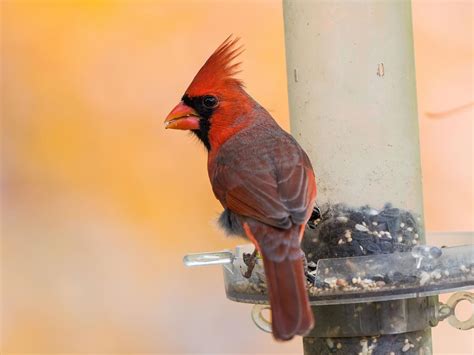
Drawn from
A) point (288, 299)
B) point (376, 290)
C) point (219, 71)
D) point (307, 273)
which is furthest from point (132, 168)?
point (288, 299)

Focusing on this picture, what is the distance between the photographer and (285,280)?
9.17 ft

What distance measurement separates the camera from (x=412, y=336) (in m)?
3.16

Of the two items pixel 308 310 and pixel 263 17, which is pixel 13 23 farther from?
pixel 308 310

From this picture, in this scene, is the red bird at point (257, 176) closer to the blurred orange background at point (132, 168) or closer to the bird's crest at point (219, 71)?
the bird's crest at point (219, 71)

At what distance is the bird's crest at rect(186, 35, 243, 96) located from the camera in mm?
3238

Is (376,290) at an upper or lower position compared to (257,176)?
lower

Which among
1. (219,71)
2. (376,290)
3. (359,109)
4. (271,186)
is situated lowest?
(376,290)

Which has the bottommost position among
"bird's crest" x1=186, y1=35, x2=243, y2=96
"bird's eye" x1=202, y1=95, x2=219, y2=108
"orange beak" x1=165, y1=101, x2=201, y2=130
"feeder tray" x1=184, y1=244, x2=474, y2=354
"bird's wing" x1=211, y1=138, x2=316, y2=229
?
"feeder tray" x1=184, y1=244, x2=474, y2=354

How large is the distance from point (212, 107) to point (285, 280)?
31.2 inches

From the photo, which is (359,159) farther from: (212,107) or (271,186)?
(212,107)

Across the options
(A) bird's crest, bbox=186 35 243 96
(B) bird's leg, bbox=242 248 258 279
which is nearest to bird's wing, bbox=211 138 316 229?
(B) bird's leg, bbox=242 248 258 279

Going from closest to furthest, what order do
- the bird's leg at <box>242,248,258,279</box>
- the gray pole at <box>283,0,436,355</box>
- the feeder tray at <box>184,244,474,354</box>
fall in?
1. the feeder tray at <box>184,244,474,354</box>
2. the bird's leg at <box>242,248,258,279</box>
3. the gray pole at <box>283,0,436,355</box>

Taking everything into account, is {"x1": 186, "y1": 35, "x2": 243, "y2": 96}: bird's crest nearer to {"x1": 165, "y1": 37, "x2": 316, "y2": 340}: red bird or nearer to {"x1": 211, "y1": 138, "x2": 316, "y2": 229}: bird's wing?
{"x1": 165, "y1": 37, "x2": 316, "y2": 340}: red bird

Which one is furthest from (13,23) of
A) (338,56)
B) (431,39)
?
(338,56)
